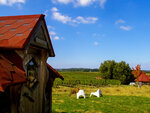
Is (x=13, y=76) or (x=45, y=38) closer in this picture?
(x=13, y=76)

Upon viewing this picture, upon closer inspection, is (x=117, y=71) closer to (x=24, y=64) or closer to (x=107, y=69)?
(x=107, y=69)

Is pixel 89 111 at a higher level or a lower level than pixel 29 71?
lower

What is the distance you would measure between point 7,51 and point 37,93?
190cm

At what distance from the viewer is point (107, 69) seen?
5516cm

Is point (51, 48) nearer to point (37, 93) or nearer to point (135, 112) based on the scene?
point (37, 93)

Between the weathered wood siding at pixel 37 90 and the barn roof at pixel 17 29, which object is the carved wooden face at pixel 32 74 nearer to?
the weathered wood siding at pixel 37 90

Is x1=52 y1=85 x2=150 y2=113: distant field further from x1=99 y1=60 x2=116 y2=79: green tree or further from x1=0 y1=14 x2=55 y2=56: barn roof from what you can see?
x1=99 y1=60 x2=116 y2=79: green tree

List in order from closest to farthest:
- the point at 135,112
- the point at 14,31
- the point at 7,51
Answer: the point at 7,51
the point at 14,31
the point at 135,112

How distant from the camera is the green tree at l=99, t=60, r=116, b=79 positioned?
53.6 m

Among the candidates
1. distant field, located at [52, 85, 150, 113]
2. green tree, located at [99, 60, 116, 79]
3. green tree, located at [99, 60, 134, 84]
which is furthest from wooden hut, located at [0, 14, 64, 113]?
green tree, located at [99, 60, 116, 79]

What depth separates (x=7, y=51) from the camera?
3.88 m

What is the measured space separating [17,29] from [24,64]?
100cm

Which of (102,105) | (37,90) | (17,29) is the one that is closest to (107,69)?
(102,105)

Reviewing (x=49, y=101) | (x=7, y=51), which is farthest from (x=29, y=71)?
(x=49, y=101)
